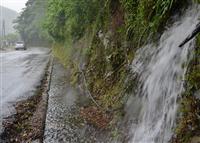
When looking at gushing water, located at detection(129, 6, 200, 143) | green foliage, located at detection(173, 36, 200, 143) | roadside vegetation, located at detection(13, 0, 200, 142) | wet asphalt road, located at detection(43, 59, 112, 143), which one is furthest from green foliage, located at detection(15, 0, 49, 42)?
green foliage, located at detection(173, 36, 200, 143)

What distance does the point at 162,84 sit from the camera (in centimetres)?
505

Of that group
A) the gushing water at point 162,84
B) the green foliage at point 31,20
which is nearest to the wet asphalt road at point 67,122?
the gushing water at point 162,84

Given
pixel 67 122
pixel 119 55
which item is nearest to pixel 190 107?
pixel 67 122

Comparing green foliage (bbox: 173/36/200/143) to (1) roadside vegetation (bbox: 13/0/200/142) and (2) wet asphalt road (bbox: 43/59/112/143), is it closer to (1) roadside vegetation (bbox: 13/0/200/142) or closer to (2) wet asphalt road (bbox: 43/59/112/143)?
(1) roadside vegetation (bbox: 13/0/200/142)

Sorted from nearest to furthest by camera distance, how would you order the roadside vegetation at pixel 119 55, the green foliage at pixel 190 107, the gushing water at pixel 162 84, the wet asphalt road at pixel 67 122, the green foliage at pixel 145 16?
the green foliage at pixel 190 107, the roadside vegetation at pixel 119 55, the gushing water at pixel 162 84, the green foliage at pixel 145 16, the wet asphalt road at pixel 67 122

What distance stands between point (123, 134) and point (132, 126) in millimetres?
225

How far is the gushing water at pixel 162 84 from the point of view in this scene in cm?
458

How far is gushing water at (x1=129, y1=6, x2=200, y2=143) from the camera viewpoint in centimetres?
458

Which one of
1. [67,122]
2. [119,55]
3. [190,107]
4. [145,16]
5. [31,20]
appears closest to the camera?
[190,107]

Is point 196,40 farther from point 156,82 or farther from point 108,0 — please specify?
point 108,0

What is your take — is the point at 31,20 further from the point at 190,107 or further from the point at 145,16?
the point at 190,107

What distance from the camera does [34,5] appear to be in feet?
238

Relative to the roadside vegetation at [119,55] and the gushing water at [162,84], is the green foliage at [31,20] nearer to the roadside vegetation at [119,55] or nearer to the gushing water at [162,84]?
the roadside vegetation at [119,55]

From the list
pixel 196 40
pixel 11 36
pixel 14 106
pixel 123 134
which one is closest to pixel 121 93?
pixel 123 134
